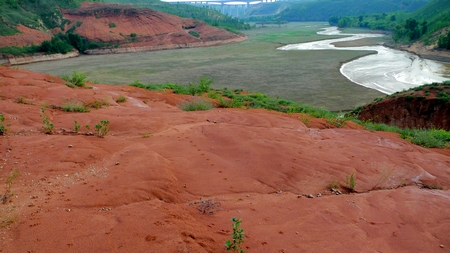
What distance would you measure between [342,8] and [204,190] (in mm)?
169393

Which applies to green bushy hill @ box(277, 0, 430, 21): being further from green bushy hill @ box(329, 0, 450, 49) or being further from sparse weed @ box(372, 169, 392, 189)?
sparse weed @ box(372, 169, 392, 189)

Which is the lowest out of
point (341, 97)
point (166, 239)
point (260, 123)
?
point (341, 97)

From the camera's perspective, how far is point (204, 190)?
526 cm

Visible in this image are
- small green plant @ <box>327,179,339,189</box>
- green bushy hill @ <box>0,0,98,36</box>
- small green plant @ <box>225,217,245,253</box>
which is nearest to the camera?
small green plant @ <box>225,217,245,253</box>

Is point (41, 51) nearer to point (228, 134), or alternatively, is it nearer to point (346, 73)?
point (346, 73)

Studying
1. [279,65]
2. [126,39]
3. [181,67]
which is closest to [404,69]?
[279,65]

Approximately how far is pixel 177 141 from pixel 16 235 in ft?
13.0

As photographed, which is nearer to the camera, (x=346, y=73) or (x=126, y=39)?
(x=346, y=73)

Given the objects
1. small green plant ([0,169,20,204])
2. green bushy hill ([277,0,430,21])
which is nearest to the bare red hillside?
small green plant ([0,169,20,204])

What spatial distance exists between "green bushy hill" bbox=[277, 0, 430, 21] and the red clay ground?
135m

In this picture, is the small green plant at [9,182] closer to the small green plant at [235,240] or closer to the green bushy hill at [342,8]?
the small green plant at [235,240]

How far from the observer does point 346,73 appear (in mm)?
33688

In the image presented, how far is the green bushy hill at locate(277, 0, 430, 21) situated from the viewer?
124750mm

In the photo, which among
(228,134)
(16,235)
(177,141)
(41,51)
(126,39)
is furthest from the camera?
(126,39)
